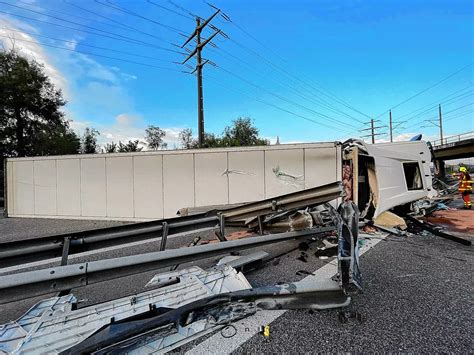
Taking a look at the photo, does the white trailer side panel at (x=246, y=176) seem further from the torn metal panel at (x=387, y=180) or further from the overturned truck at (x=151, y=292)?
the overturned truck at (x=151, y=292)

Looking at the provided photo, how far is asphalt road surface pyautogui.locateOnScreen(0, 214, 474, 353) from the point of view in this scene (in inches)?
73.2

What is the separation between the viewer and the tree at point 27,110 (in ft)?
71.3

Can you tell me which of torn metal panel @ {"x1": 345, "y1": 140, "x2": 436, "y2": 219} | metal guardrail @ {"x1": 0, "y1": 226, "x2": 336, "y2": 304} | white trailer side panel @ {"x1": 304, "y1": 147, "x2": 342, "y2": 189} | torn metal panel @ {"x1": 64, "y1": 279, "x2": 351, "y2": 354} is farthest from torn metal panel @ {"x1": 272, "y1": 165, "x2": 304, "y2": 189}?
metal guardrail @ {"x1": 0, "y1": 226, "x2": 336, "y2": 304}

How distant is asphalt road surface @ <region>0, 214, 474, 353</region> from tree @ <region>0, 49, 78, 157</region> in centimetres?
2574

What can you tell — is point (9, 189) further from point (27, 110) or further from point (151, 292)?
point (27, 110)

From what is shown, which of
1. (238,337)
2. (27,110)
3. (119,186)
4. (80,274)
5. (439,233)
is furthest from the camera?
(27,110)

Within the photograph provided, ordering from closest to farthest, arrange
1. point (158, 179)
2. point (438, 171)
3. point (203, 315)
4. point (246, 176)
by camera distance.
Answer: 1. point (203, 315)
2. point (246, 176)
3. point (158, 179)
4. point (438, 171)

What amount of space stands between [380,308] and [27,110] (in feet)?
102

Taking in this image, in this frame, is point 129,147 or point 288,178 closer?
point 288,178

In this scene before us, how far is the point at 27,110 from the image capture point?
2306 cm

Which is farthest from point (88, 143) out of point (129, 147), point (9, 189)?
point (9, 189)

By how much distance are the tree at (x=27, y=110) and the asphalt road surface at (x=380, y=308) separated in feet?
84.5

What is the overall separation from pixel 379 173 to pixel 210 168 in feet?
16.4

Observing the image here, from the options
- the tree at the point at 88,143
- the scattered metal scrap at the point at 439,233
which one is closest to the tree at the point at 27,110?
the tree at the point at 88,143
